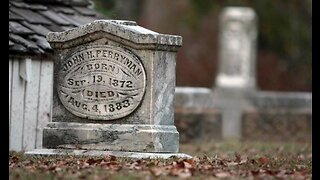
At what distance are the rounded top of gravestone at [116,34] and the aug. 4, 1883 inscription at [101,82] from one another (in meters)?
0.15

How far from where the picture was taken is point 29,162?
13.5 m

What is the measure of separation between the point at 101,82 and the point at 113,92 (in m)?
0.21

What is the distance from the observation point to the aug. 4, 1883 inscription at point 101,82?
14078mm

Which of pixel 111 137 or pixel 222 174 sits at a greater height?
pixel 111 137

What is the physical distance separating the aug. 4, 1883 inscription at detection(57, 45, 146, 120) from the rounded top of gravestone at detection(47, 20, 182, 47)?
0.15 m

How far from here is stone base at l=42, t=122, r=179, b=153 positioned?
13930mm

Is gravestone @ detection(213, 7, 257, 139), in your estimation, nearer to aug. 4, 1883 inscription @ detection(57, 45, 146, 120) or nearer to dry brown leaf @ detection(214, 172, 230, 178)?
aug. 4, 1883 inscription @ detection(57, 45, 146, 120)

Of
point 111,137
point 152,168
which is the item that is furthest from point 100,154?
point 152,168

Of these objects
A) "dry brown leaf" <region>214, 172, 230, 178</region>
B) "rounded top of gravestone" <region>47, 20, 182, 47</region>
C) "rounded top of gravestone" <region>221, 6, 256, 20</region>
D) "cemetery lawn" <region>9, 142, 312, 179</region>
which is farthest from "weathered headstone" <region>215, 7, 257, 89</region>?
"dry brown leaf" <region>214, 172, 230, 178</region>

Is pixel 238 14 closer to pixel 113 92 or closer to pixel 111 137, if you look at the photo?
pixel 113 92

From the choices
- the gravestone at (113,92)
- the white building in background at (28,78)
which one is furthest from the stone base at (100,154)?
the white building in background at (28,78)

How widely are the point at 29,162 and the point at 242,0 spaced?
21.2 meters

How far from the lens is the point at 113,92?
14188 mm
